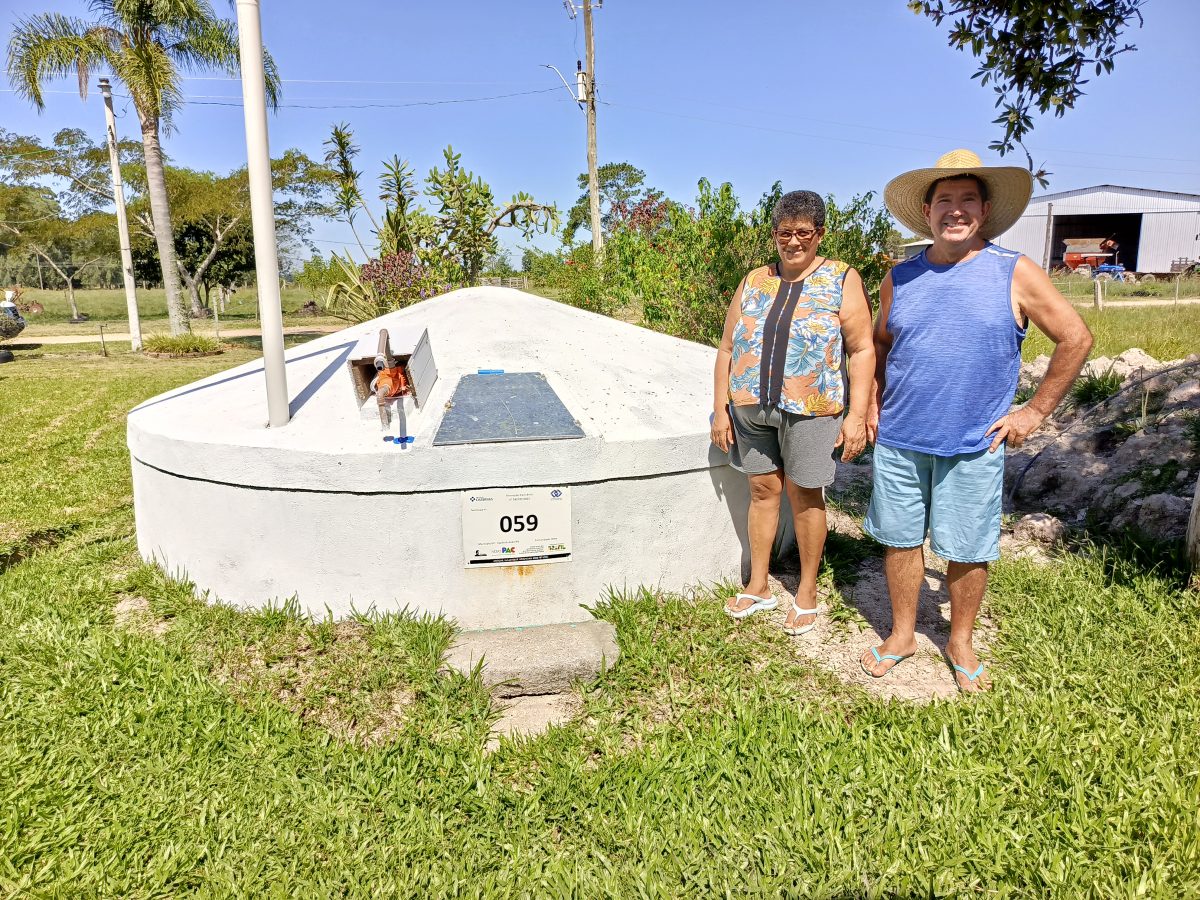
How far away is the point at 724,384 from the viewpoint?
124 inches

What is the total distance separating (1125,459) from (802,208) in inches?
137

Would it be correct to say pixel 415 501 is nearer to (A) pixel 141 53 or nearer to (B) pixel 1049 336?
(B) pixel 1049 336

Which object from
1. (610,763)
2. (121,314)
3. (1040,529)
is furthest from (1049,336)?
(121,314)

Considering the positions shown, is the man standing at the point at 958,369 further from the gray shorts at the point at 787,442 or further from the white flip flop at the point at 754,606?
the white flip flop at the point at 754,606

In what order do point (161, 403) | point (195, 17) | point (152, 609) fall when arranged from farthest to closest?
point (195, 17) < point (161, 403) < point (152, 609)

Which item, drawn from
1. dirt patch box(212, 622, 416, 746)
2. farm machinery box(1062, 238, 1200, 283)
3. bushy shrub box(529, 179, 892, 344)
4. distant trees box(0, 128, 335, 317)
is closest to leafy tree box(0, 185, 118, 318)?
distant trees box(0, 128, 335, 317)

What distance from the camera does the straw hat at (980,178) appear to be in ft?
8.39

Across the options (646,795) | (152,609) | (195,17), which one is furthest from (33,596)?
(195,17)

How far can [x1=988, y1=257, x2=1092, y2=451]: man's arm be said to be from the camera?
2.43 meters

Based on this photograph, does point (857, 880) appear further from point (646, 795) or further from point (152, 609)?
point (152, 609)

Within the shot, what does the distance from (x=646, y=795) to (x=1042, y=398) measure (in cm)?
182

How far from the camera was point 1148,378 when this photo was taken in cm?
573

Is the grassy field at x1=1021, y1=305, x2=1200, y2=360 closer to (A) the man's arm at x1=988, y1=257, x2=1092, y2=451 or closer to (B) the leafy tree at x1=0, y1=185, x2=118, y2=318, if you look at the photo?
(A) the man's arm at x1=988, y1=257, x2=1092, y2=451

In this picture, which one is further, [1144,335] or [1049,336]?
[1144,335]
